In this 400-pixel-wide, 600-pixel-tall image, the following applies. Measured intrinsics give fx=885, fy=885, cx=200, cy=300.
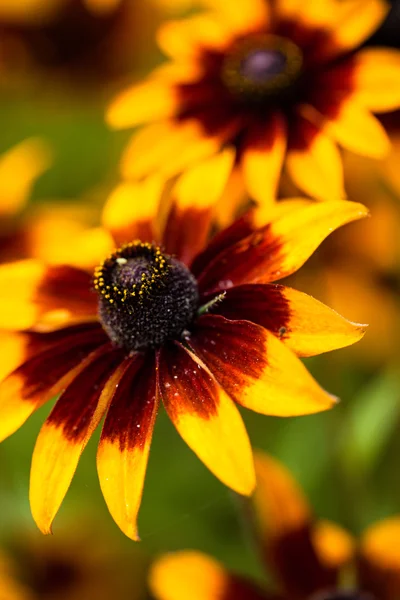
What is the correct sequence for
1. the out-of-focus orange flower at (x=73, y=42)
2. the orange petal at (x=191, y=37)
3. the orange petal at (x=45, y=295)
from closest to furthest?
the orange petal at (x=45, y=295) < the orange petal at (x=191, y=37) < the out-of-focus orange flower at (x=73, y=42)

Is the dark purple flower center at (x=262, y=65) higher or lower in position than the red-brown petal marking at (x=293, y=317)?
higher

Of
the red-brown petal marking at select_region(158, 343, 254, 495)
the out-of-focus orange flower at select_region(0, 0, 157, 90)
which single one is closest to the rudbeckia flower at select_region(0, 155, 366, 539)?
the red-brown petal marking at select_region(158, 343, 254, 495)

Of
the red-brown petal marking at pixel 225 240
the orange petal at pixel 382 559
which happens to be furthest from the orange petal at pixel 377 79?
the orange petal at pixel 382 559

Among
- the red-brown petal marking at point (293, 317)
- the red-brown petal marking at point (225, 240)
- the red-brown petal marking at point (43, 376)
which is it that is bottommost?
the red-brown petal marking at point (43, 376)

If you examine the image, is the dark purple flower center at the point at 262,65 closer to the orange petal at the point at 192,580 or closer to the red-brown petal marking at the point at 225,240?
the red-brown petal marking at the point at 225,240

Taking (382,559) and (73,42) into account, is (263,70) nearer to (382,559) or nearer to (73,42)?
(382,559)

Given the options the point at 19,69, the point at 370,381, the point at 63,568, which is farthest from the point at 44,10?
the point at 63,568

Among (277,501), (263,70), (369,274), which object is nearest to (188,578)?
(277,501)
